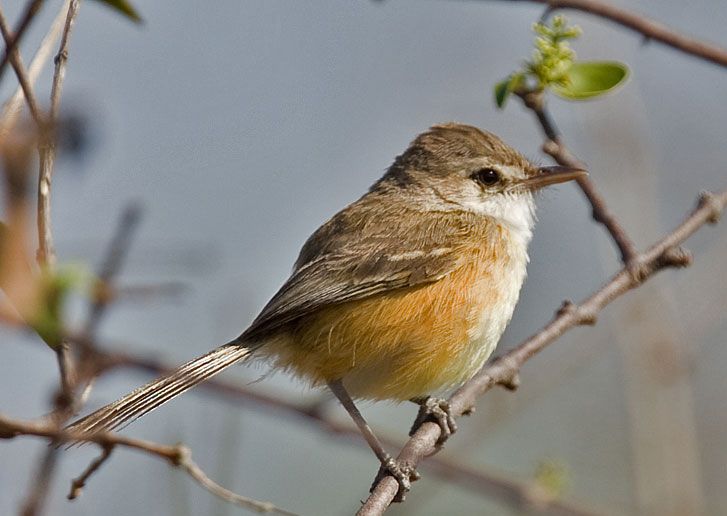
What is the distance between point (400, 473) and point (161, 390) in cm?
120

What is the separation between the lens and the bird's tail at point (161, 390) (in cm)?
432

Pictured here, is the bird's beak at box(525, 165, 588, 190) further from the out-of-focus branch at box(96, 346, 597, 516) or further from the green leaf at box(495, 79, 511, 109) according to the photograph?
the out-of-focus branch at box(96, 346, 597, 516)

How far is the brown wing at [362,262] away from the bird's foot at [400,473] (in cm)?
116

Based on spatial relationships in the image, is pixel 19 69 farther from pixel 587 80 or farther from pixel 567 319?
pixel 567 319

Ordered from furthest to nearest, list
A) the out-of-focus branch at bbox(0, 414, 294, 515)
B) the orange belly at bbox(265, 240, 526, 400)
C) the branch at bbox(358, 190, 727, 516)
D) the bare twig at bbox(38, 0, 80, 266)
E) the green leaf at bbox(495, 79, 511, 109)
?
the orange belly at bbox(265, 240, 526, 400) < the branch at bbox(358, 190, 727, 516) < the green leaf at bbox(495, 79, 511, 109) < the bare twig at bbox(38, 0, 80, 266) < the out-of-focus branch at bbox(0, 414, 294, 515)

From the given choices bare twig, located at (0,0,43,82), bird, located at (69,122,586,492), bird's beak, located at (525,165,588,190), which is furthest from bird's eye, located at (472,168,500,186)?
bare twig, located at (0,0,43,82)

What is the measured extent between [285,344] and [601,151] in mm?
3447

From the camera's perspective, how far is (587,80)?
4520mm

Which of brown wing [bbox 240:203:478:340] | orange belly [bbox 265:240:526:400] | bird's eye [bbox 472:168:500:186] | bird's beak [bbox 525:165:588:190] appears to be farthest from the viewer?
bird's eye [bbox 472:168:500:186]

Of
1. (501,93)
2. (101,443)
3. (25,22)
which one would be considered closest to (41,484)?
(101,443)

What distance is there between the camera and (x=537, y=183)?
6082mm

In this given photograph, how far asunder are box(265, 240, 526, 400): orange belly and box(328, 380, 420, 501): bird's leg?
0.23 feet

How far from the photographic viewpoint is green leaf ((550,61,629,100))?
175 inches

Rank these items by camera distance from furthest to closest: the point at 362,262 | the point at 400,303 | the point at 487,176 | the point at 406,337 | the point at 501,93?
the point at 487,176 < the point at 362,262 < the point at 400,303 < the point at 406,337 < the point at 501,93
